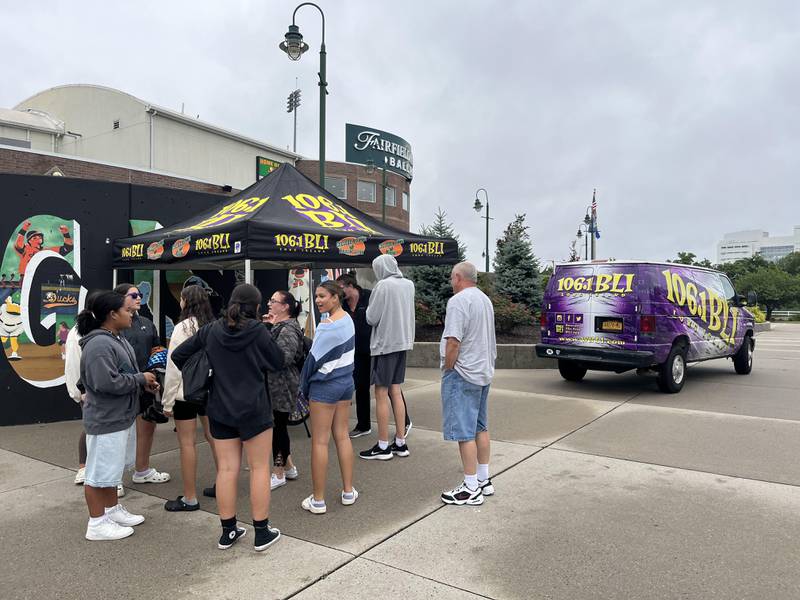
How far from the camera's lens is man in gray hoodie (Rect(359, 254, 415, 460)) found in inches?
223

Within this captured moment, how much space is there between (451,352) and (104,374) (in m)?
2.35

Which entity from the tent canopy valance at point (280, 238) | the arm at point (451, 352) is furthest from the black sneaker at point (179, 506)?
the tent canopy valance at point (280, 238)

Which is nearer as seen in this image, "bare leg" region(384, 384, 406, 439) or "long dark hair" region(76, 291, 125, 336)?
"long dark hair" region(76, 291, 125, 336)

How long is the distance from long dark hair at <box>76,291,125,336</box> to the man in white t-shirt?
2.30 metres

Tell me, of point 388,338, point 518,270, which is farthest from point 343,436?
point 518,270

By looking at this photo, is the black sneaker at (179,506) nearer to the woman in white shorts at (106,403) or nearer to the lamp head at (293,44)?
the woman in white shorts at (106,403)

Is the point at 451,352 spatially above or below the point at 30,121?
below

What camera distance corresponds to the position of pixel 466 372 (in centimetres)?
434

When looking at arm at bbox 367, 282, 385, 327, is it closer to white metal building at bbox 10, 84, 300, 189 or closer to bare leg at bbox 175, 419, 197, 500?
bare leg at bbox 175, 419, 197, 500

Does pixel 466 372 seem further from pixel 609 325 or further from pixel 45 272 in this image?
pixel 45 272

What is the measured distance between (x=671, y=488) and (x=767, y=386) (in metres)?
7.01

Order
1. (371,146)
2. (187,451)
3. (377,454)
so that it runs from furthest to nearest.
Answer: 1. (371,146)
2. (377,454)
3. (187,451)

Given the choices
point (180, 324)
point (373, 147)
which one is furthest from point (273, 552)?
point (373, 147)

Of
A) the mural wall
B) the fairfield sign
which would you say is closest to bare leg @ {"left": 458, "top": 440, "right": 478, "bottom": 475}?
the mural wall
